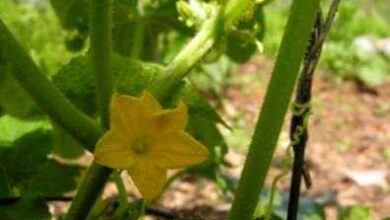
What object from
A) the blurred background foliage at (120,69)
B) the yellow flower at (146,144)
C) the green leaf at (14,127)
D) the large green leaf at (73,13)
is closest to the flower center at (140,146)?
the yellow flower at (146,144)

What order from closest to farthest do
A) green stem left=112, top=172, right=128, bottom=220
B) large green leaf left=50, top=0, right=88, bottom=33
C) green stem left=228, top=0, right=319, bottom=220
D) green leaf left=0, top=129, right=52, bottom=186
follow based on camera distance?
green stem left=228, top=0, right=319, bottom=220 < green stem left=112, top=172, right=128, bottom=220 < green leaf left=0, top=129, right=52, bottom=186 < large green leaf left=50, top=0, right=88, bottom=33

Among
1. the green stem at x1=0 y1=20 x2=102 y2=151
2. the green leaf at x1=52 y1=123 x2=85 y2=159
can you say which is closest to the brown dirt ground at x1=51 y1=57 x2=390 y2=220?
the green leaf at x1=52 y1=123 x2=85 y2=159

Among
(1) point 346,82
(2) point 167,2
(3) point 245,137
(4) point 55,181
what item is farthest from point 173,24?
(1) point 346,82

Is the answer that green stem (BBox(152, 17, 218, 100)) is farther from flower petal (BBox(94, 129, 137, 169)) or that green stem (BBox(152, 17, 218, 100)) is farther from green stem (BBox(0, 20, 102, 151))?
flower petal (BBox(94, 129, 137, 169))

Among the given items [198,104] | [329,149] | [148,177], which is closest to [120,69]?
[198,104]

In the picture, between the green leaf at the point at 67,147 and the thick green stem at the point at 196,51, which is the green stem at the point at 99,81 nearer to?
the thick green stem at the point at 196,51

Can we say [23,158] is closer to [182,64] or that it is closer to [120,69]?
[120,69]
